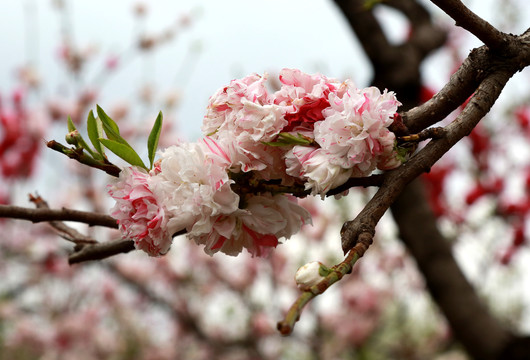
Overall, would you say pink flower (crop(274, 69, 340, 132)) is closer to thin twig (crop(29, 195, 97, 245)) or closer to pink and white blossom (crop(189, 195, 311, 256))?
pink and white blossom (crop(189, 195, 311, 256))

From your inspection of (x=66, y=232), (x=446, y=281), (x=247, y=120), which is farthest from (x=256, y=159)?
(x=446, y=281)

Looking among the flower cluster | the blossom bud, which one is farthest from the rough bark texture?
the blossom bud

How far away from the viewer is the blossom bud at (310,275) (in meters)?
0.42

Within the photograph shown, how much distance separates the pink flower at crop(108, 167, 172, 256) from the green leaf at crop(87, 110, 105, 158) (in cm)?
5

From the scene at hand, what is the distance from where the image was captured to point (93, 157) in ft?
1.93

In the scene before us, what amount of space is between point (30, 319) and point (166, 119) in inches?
91.7

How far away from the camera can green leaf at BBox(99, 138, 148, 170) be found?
0.56 metres

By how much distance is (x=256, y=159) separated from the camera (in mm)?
547

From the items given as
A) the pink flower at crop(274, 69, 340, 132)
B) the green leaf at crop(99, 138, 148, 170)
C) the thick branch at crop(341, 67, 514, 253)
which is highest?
the green leaf at crop(99, 138, 148, 170)

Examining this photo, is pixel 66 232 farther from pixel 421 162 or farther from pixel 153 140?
pixel 421 162

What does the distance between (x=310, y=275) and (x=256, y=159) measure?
0.16m

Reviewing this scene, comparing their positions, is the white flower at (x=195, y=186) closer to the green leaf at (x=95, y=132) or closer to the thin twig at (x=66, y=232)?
the green leaf at (x=95, y=132)

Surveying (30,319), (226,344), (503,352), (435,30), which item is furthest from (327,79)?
(30,319)

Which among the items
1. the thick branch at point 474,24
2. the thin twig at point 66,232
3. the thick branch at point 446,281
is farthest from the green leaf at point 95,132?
the thick branch at point 446,281
